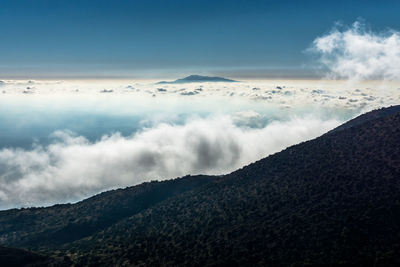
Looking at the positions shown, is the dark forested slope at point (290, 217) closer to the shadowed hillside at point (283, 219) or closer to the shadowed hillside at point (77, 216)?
the shadowed hillside at point (283, 219)

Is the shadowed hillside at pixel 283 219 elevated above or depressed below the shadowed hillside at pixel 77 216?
above

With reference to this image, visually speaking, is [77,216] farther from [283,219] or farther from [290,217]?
[290,217]

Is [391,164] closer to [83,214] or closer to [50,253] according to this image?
[50,253]

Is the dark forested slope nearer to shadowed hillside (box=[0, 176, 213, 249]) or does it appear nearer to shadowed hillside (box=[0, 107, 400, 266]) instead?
shadowed hillside (box=[0, 107, 400, 266])

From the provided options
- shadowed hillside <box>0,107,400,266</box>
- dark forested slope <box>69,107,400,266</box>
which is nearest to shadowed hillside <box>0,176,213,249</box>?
shadowed hillside <box>0,107,400,266</box>

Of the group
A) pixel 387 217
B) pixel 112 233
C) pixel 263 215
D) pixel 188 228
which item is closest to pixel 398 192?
pixel 387 217

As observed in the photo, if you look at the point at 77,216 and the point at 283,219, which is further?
the point at 77,216

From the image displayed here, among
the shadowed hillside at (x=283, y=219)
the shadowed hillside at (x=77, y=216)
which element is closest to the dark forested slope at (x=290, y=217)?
the shadowed hillside at (x=283, y=219)

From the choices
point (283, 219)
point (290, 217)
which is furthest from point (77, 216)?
point (290, 217)

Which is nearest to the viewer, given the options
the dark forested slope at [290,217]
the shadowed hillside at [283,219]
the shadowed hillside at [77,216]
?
the dark forested slope at [290,217]
